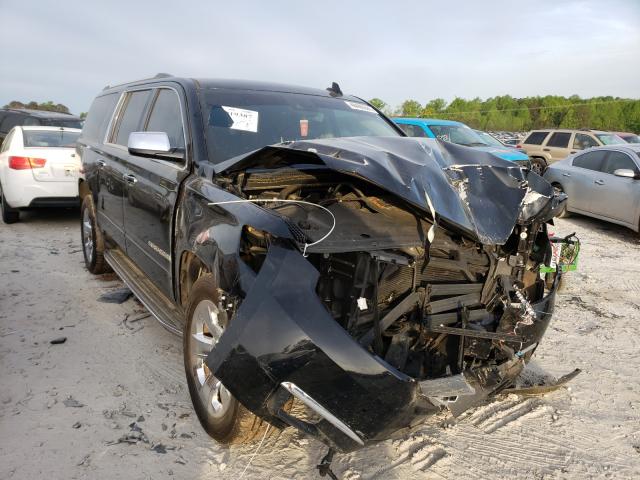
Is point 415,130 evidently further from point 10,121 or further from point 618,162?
point 10,121

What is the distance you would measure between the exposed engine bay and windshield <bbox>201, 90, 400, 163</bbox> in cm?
61

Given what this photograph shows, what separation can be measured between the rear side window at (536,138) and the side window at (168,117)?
13783mm

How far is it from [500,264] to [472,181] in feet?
1.62

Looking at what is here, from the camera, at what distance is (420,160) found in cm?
236

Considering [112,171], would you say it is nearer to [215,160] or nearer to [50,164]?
[215,160]

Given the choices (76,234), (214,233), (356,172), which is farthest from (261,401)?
(76,234)

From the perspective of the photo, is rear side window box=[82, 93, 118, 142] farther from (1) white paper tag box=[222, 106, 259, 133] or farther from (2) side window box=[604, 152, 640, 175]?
(2) side window box=[604, 152, 640, 175]

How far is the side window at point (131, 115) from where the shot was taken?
4.07 meters

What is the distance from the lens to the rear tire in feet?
16.9

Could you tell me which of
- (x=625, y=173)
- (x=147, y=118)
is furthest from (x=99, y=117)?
(x=625, y=173)

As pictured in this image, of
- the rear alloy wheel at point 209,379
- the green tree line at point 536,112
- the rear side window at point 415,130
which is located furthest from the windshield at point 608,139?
the green tree line at point 536,112

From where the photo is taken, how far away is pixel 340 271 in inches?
91.2

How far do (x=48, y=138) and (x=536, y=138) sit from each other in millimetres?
13212

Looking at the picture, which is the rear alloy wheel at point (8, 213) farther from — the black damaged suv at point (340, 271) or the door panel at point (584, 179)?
the door panel at point (584, 179)
